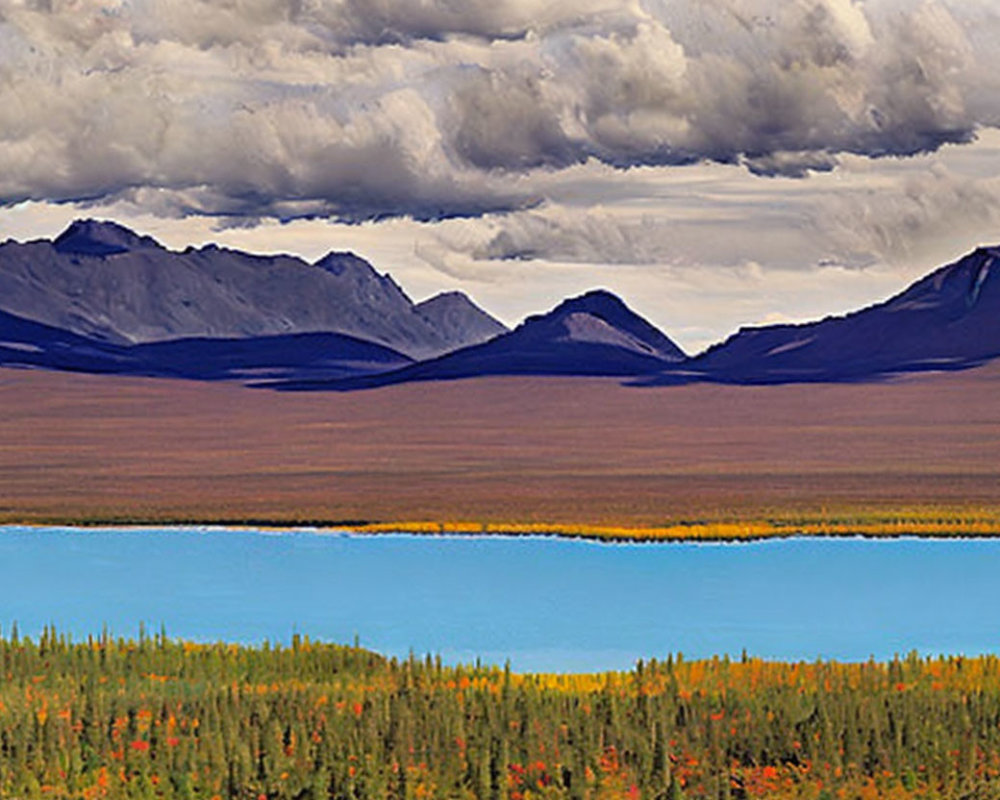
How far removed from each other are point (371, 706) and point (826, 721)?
4491 millimetres

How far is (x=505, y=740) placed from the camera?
18.4m

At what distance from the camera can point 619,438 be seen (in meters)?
154

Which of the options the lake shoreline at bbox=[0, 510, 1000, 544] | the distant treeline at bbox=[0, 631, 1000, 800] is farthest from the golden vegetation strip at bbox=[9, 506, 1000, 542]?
the distant treeline at bbox=[0, 631, 1000, 800]

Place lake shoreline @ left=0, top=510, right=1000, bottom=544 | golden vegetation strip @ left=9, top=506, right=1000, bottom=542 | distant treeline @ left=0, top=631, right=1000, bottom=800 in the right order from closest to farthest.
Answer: distant treeline @ left=0, top=631, right=1000, bottom=800 < lake shoreline @ left=0, top=510, right=1000, bottom=544 < golden vegetation strip @ left=9, top=506, right=1000, bottom=542

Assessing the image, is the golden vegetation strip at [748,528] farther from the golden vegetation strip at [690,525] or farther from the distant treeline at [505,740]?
the distant treeline at [505,740]

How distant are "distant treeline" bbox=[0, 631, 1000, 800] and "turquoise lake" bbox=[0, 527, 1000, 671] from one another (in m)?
11.3

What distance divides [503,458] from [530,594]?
80.2 meters

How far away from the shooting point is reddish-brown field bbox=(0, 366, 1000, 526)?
A: 256 ft

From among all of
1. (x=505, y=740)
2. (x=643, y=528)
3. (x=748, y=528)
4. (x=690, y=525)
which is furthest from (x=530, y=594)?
(x=505, y=740)

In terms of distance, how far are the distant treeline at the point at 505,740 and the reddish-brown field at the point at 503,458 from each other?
45.4 meters

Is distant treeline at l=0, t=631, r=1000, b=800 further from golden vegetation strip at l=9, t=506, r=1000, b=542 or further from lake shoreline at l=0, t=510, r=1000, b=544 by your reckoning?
golden vegetation strip at l=9, t=506, r=1000, b=542

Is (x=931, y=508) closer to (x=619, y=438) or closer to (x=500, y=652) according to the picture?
(x=500, y=652)

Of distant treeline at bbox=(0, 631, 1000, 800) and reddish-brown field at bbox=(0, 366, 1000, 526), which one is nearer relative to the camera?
distant treeline at bbox=(0, 631, 1000, 800)

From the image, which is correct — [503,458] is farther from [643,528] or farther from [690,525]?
[643,528]
